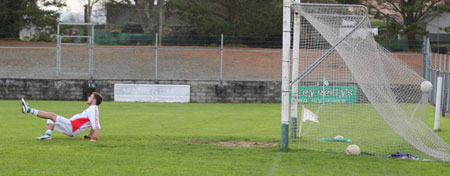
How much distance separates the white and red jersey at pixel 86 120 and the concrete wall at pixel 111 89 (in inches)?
544

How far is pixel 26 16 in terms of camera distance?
36469 millimetres

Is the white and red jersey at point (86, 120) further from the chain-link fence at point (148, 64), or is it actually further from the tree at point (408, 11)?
the tree at point (408, 11)

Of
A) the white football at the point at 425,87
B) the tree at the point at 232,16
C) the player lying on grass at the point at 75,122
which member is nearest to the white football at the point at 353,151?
the white football at the point at 425,87

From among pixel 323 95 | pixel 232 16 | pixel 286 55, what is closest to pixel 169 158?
pixel 286 55

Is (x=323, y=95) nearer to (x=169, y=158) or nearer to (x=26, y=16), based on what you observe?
(x=169, y=158)

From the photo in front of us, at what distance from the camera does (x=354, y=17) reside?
10.1 m

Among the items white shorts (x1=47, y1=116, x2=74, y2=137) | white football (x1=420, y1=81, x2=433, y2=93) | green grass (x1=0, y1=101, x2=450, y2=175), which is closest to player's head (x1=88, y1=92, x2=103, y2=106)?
white shorts (x1=47, y1=116, x2=74, y2=137)

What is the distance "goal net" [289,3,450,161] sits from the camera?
30.8 feet

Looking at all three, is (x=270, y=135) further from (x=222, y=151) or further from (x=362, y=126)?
(x=222, y=151)

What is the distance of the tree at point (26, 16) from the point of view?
35188mm

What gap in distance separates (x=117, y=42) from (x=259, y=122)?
21.1 metres

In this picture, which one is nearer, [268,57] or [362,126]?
[362,126]

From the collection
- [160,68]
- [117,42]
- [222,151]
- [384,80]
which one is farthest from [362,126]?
[117,42]

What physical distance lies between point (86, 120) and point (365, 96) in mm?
5319
